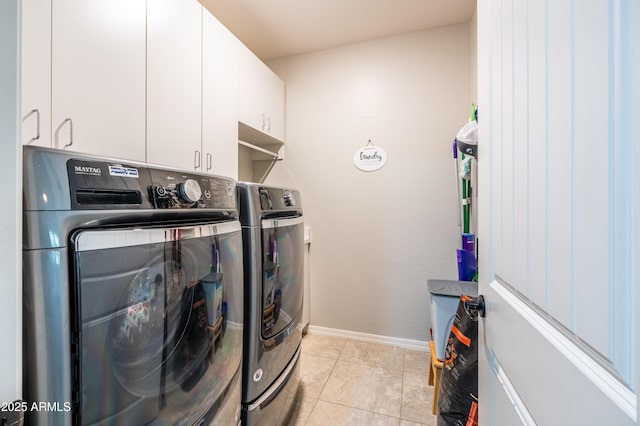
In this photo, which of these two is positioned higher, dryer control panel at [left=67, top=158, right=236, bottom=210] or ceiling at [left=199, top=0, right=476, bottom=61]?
ceiling at [left=199, top=0, right=476, bottom=61]

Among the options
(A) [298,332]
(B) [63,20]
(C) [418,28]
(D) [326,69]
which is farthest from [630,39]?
(D) [326,69]

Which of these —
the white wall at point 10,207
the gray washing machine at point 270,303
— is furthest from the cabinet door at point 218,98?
the white wall at point 10,207

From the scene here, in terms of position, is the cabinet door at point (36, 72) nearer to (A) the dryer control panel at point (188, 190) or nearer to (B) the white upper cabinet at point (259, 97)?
(A) the dryer control panel at point (188, 190)

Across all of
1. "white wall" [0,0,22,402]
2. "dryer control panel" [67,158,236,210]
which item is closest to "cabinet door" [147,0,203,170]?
"dryer control panel" [67,158,236,210]

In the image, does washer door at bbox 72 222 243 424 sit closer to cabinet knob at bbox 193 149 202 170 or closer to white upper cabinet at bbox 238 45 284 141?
cabinet knob at bbox 193 149 202 170

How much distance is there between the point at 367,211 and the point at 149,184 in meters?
1.97

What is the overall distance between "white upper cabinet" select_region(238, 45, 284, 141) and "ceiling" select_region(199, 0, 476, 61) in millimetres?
276

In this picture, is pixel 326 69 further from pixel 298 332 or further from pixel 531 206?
pixel 531 206

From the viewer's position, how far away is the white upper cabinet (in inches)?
81.3

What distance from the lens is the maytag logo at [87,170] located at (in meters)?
0.58

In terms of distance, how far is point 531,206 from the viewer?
54 centimetres

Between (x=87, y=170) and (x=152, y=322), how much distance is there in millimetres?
399

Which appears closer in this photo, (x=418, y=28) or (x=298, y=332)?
(x=298, y=332)

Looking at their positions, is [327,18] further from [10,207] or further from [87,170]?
[10,207]
